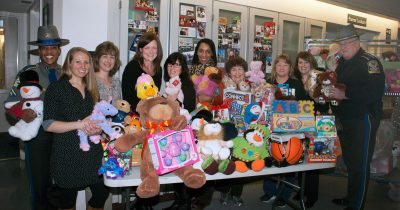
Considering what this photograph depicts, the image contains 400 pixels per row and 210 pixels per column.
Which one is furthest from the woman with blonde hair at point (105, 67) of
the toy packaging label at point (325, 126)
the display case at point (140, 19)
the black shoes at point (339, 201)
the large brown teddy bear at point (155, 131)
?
the black shoes at point (339, 201)

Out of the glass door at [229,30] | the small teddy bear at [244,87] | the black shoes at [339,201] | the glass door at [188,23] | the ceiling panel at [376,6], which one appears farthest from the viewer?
the ceiling panel at [376,6]

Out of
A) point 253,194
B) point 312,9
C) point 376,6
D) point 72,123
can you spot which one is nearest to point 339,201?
point 253,194

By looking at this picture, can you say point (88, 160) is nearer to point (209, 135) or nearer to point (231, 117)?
point (209, 135)

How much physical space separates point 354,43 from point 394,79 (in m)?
0.94

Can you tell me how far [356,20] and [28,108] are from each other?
599 centimetres

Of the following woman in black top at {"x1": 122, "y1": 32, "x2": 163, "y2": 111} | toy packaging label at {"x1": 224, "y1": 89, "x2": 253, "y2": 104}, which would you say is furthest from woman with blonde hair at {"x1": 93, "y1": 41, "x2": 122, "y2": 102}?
toy packaging label at {"x1": 224, "y1": 89, "x2": 253, "y2": 104}

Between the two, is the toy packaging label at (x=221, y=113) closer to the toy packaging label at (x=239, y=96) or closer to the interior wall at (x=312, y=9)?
the toy packaging label at (x=239, y=96)

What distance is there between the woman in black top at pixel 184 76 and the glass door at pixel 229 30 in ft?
5.37

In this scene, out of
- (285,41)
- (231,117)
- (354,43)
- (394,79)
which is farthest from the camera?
(285,41)

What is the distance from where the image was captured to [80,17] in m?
3.03

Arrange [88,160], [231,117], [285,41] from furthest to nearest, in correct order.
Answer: [285,41], [231,117], [88,160]

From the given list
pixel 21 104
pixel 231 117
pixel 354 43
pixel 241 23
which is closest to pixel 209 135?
pixel 231 117

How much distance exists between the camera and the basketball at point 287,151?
7.31 feet

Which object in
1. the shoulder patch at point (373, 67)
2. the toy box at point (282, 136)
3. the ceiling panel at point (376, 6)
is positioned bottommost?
the toy box at point (282, 136)
